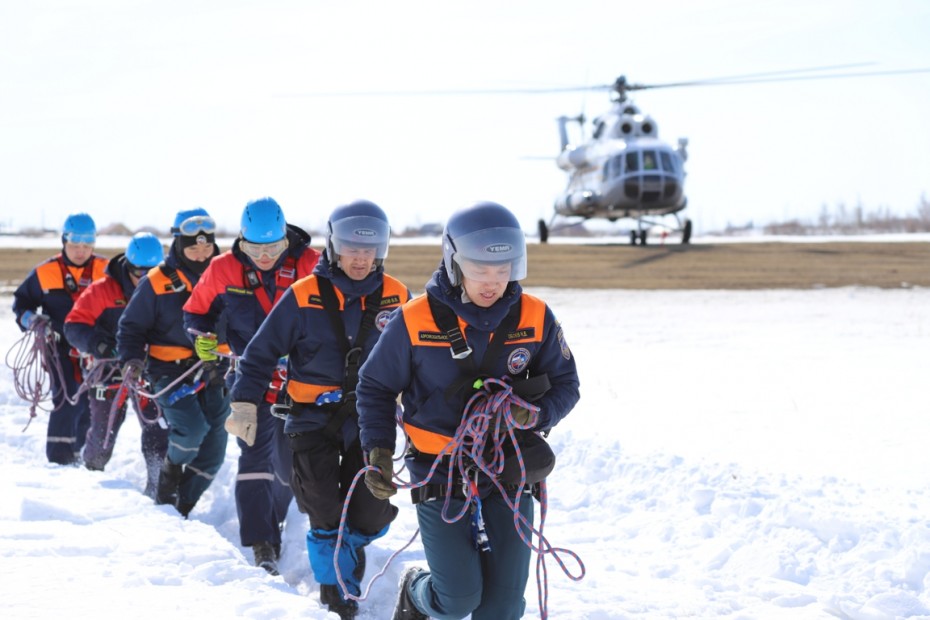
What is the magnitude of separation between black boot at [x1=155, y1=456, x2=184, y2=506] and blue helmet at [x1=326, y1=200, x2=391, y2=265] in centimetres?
291

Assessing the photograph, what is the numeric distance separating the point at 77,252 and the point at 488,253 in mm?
6311

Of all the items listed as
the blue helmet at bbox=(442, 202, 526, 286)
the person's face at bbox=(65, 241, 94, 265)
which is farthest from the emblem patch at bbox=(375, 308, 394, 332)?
the person's face at bbox=(65, 241, 94, 265)

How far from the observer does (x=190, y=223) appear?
729 cm

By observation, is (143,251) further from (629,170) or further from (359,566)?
(629,170)

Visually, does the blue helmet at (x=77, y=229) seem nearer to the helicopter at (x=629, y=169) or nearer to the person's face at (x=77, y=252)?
the person's face at (x=77, y=252)

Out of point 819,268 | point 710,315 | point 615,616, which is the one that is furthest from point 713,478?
point 819,268

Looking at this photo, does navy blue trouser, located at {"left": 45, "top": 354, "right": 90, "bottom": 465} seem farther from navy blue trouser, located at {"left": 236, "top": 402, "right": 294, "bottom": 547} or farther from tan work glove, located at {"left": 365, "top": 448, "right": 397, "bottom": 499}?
tan work glove, located at {"left": 365, "top": 448, "right": 397, "bottom": 499}

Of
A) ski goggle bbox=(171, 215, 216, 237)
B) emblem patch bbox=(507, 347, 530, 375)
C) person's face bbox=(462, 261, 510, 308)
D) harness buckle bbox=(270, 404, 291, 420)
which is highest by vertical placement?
ski goggle bbox=(171, 215, 216, 237)

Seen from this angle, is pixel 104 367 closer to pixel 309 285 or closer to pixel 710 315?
pixel 309 285

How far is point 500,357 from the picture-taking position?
408cm

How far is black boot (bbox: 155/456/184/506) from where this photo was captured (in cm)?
734

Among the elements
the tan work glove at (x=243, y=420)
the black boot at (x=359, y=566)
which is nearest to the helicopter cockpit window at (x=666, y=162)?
the black boot at (x=359, y=566)

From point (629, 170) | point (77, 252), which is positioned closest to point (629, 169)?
point (629, 170)

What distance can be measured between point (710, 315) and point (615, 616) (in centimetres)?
1437
